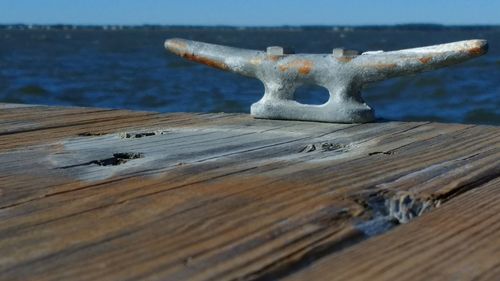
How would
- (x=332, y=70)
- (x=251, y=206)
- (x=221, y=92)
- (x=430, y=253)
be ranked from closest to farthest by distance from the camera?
(x=430, y=253)
(x=251, y=206)
(x=332, y=70)
(x=221, y=92)

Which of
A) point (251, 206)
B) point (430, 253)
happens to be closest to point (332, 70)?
point (251, 206)

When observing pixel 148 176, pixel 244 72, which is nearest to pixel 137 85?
pixel 244 72

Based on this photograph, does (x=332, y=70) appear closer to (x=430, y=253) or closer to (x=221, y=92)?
(x=430, y=253)

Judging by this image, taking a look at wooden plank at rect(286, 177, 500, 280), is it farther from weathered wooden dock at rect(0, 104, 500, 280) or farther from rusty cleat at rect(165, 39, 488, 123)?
rusty cleat at rect(165, 39, 488, 123)

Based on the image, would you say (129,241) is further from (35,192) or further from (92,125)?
(92,125)

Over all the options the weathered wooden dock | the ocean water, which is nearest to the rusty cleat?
the weathered wooden dock

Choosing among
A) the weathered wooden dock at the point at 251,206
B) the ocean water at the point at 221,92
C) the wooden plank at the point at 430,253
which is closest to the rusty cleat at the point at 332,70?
the weathered wooden dock at the point at 251,206
